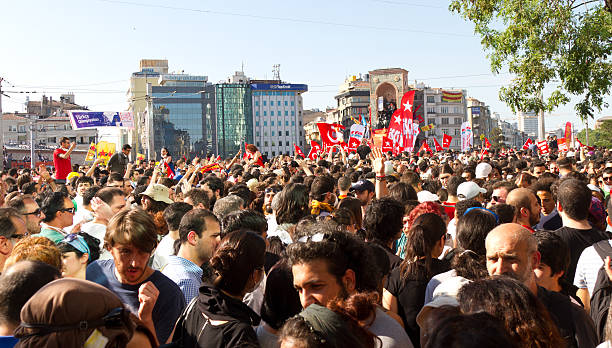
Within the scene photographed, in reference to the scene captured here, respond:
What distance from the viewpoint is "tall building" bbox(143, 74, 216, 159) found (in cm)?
13375

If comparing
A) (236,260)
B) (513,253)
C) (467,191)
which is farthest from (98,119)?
(513,253)

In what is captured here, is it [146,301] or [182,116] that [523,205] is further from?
[182,116]

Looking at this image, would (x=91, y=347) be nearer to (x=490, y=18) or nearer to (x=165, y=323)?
(x=165, y=323)

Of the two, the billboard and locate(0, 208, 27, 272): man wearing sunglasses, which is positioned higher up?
the billboard

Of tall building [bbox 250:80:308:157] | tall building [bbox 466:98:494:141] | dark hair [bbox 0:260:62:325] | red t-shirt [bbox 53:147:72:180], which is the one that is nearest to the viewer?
dark hair [bbox 0:260:62:325]

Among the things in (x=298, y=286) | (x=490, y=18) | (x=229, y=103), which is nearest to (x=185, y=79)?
(x=229, y=103)

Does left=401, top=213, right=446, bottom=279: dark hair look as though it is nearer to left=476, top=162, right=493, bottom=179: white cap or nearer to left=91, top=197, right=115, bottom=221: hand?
left=91, top=197, right=115, bottom=221: hand

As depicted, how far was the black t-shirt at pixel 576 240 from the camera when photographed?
508 centimetres

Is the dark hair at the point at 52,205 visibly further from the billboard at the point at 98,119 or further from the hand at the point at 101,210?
the billboard at the point at 98,119

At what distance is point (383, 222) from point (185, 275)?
1.83m

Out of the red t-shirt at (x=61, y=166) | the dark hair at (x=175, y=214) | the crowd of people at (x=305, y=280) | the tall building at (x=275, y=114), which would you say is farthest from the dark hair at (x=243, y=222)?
the tall building at (x=275, y=114)

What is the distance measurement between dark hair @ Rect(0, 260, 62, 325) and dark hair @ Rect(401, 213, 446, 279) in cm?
245

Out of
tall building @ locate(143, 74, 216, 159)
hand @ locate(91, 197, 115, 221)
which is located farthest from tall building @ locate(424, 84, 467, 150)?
hand @ locate(91, 197, 115, 221)

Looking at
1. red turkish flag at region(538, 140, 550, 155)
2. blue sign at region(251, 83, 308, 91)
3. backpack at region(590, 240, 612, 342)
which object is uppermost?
blue sign at region(251, 83, 308, 91)
